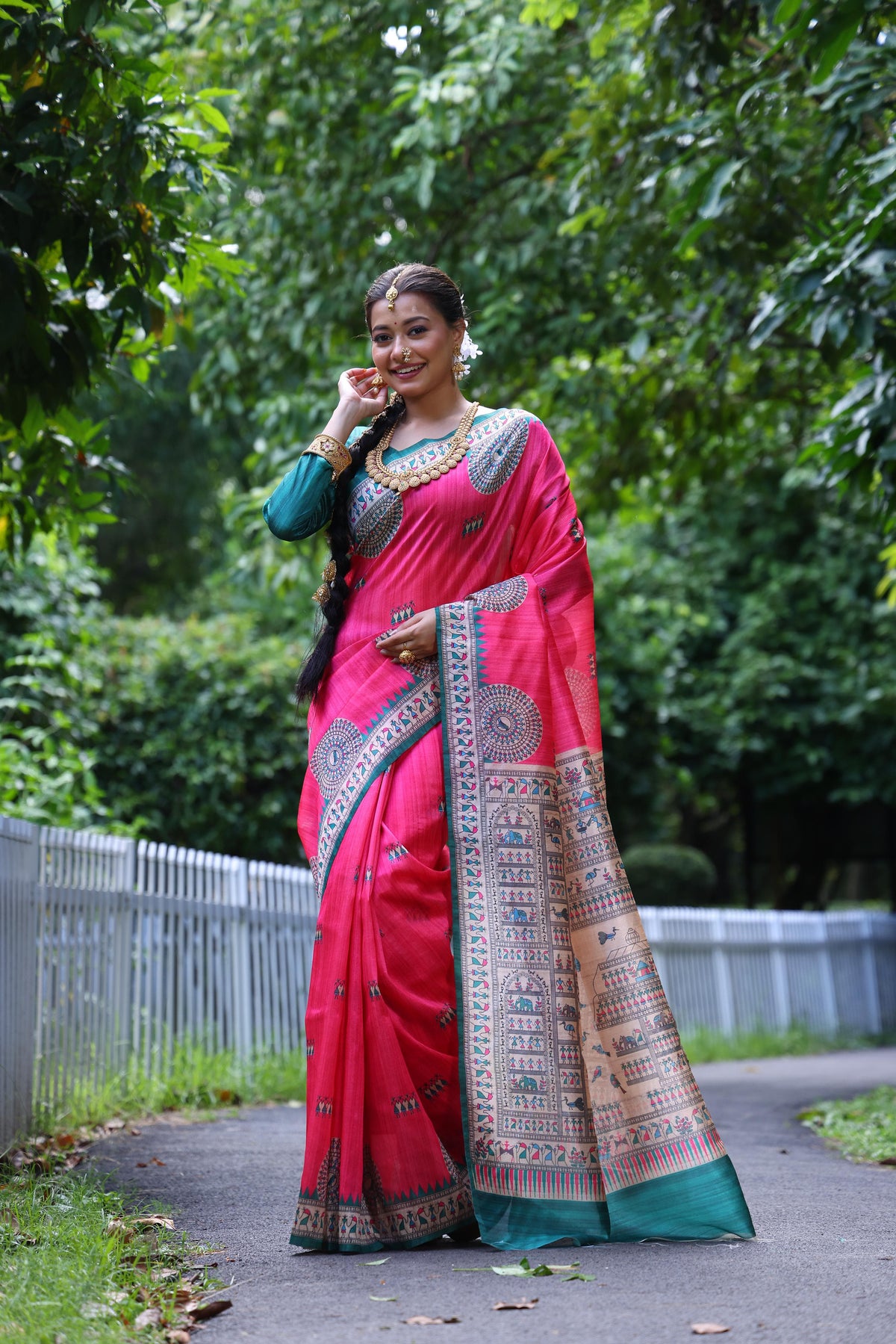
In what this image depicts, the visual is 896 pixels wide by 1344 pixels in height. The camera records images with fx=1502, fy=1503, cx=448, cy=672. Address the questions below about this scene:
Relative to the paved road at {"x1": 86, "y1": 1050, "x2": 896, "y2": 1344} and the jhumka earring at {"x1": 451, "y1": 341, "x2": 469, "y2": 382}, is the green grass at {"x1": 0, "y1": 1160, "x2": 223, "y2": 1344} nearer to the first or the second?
the paved road at {"x1": 86, "y1": 1050, "x2": 896, "y2": 1344}

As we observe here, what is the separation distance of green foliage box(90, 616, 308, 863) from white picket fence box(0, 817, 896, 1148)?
188 cm

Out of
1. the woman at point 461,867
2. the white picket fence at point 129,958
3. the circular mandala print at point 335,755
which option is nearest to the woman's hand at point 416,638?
the woman at point 461,867

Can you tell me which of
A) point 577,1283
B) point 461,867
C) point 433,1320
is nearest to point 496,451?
point 461,867

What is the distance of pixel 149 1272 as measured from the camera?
3.06 meters

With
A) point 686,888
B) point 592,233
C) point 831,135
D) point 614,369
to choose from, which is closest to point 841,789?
point 686,888

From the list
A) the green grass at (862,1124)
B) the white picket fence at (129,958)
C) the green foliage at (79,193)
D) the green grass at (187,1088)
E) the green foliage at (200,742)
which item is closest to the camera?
the green foliage at (79,193)

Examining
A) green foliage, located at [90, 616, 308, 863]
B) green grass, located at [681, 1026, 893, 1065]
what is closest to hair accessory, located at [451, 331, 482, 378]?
green foliage, located at [90, 616, 308, 863]

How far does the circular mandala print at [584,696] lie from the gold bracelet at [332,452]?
0.78m

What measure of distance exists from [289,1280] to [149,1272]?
0.94 ft

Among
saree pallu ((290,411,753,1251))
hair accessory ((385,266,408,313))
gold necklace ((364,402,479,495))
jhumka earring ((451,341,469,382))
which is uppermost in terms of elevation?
hair accessory ((385,266,408,313))

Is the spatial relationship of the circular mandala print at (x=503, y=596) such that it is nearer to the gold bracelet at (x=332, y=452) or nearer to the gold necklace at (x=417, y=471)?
the gold necklace at (x=417, y=471)

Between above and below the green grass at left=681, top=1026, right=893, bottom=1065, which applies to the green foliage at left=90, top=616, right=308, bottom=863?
above

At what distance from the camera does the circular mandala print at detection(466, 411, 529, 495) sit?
3.86 meters

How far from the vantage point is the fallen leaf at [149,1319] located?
2.67 m
